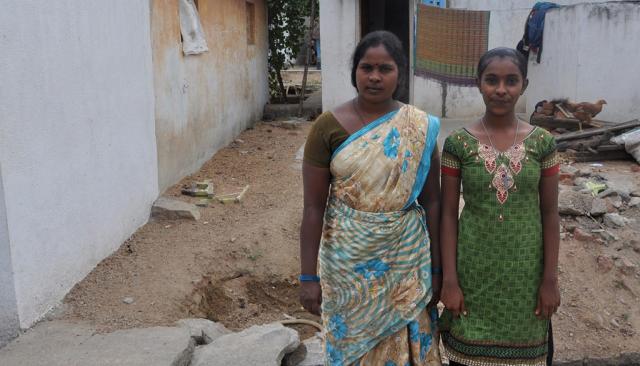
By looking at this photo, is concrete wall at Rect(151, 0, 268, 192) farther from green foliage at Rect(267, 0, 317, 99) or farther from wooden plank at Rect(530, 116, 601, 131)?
wooden plank at Rect(530, 116, 601, 131)

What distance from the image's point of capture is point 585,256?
15.5 ft

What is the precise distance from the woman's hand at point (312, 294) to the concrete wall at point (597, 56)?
295 inches

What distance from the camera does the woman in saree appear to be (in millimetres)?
2094

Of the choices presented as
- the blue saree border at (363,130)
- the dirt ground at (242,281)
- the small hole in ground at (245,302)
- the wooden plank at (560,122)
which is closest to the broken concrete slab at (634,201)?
the dirt ground at (242,281)

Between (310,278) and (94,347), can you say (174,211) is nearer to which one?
(94,347)

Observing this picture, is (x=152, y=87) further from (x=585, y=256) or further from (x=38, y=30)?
(x=585, y=256)

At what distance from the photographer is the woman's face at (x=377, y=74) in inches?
82.7

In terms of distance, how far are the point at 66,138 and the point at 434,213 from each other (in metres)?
2.62

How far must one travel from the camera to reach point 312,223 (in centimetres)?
222

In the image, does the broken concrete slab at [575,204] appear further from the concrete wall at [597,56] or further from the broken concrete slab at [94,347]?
the concrete wall at [597,56]

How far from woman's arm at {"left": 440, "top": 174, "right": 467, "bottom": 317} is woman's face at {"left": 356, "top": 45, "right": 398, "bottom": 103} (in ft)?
1.28

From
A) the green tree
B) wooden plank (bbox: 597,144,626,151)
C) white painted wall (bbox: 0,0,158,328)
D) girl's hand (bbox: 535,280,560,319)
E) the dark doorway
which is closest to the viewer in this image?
girl's hand (bbox: 535,280,560,319)

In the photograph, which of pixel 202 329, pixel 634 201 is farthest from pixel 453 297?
pixel 634 201

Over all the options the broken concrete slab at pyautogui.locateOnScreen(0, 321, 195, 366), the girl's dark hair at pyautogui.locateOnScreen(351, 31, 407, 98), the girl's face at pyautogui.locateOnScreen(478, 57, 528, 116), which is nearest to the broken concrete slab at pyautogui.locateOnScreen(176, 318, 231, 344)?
the broken concrete slab at pyautogui.locateOnScreen(0, 321, 195, 366)
